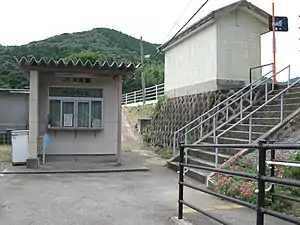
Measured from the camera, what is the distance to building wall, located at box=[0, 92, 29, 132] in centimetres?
2352

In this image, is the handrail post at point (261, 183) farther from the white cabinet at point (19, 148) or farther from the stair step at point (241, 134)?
the white cabinet at point (19, 148)

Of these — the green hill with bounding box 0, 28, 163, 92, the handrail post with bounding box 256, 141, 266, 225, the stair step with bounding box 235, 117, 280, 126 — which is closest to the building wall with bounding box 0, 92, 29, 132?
the stair step with bounding box 235, 117, 280, 126

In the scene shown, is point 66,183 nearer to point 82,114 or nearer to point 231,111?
point 82,114

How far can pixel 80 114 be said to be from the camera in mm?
14031

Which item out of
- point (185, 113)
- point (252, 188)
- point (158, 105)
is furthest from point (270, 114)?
point (158, 105)

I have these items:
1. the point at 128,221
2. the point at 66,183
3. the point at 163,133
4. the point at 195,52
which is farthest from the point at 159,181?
the point at 163,133

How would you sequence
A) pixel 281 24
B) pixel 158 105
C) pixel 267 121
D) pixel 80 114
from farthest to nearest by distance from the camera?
pixel 158 105, pixel 281 24, pixel 80 114, pixel 267 121

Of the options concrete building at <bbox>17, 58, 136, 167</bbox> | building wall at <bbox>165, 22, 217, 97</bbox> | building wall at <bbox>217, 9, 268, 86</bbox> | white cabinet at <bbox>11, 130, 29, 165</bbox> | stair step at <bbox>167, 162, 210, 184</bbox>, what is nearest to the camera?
stair step at <bbox>167, 162, 210, 184</bbox>

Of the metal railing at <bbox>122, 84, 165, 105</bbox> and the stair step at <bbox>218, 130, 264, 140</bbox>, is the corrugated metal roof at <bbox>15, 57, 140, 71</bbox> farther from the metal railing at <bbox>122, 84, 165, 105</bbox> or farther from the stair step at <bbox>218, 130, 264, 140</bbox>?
the metal railing at <bbox>122, 84, 165, 105</bbox>

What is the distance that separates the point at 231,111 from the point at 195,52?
387 cm

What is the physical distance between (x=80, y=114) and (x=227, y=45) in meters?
5.86

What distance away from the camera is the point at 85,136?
14023 mm

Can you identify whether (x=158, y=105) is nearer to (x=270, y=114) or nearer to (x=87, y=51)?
(x=270, y=114)

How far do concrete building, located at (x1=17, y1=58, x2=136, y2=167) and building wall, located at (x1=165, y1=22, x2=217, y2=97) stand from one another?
3.59 metres
